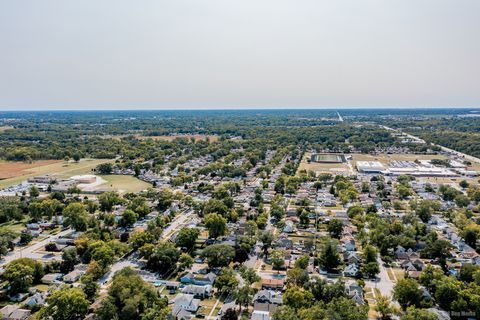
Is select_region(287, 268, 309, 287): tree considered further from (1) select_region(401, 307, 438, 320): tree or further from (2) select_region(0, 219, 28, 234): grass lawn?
(2) select_region(0, 219, 28, 234): grass lawn

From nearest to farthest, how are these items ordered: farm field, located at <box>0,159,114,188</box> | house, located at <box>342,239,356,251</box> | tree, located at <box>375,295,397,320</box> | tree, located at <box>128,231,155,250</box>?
1. tree, located at <box>375,295,397,320</box>
2. tree, located at <box>128,231,155,250</box>
3. house, located at <box>342,239,356,251</box>
4. farm field, located at <box>0,159,114,188</box>

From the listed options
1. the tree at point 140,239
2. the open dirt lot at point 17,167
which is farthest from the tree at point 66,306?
the open dirt lot at point 17,167

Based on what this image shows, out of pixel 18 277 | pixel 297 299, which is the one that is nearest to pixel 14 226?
pixel 18 277

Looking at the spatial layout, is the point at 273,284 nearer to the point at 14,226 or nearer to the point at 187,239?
the point at 187,239

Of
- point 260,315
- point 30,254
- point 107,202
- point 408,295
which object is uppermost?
point 408,295

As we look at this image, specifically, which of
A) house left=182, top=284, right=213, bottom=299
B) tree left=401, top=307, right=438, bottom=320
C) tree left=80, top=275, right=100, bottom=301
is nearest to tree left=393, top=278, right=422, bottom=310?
tree left=401, top=307, right=438, bottom=320

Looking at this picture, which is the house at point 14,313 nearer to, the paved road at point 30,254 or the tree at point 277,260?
the paved road at point 30,254

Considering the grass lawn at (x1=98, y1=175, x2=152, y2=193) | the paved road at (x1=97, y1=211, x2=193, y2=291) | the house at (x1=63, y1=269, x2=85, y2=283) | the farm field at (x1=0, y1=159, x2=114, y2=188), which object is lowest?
the farm field at (x1=0, y1=159, x2=114, y2=188)
